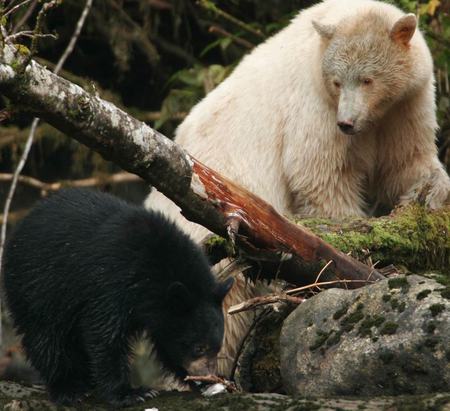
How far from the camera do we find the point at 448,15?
9297 mm

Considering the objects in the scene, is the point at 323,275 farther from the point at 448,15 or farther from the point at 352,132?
the point at 448,15

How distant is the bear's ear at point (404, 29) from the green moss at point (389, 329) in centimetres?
301

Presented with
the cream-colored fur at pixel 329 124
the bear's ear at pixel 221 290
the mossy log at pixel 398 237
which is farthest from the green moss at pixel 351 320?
the cream-colored fur at pixel 329 124

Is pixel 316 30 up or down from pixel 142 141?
up

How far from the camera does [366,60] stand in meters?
7.06

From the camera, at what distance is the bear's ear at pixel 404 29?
6902 millimetres

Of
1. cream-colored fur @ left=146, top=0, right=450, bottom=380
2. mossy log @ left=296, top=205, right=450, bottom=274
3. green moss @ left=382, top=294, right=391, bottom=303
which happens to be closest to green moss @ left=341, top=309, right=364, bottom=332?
green moss @ left=382, top=294, right=391, bottom=303

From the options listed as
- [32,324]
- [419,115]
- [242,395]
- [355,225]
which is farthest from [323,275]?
[419,115]

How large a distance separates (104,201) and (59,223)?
30cm

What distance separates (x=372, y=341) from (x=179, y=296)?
37.9 inches

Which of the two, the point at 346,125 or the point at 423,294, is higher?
the point at 346,125

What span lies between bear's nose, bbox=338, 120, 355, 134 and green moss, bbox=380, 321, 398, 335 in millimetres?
2427

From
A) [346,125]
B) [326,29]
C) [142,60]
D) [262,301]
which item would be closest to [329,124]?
[346,125]

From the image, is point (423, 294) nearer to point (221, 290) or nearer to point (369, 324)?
point (369, 324)
